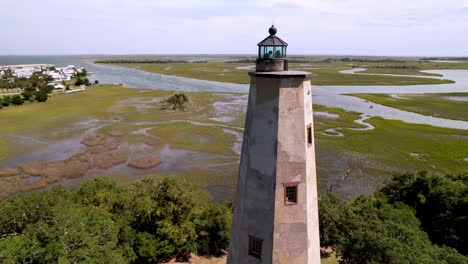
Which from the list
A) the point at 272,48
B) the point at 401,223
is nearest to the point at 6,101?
the point at 401,223

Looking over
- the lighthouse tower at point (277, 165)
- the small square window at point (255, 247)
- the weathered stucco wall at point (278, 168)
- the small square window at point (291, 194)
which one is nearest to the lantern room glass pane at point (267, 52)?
the lighthouse tower at point (277, 165)

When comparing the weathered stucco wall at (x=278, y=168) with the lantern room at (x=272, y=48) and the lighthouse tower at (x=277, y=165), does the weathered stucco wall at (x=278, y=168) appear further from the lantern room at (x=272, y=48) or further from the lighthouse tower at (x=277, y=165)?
the lantern room at (x=272, y=48)

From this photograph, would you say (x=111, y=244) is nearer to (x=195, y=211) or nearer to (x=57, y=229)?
(x=57, y=229)

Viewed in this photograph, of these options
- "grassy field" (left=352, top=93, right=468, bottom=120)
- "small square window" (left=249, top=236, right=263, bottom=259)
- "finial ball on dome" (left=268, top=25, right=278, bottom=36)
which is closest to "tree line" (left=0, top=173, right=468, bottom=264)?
"small square window" (left=249, top=236, right=263, bottom=259)

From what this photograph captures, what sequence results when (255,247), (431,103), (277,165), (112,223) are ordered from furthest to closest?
1. (431,103)
2. (112,223)
3. (255,247)
4. (277,165)

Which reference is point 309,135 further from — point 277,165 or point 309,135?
point 277,165

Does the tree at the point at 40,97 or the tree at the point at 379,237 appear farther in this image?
the tree at the point at 40,97
